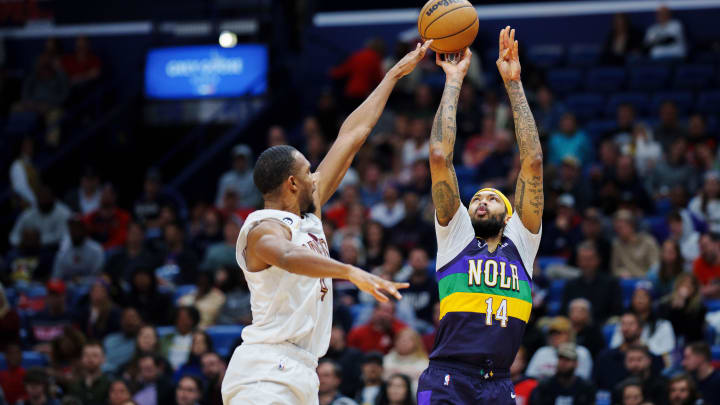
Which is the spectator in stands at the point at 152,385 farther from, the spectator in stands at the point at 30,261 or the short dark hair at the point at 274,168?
the short dark hair at the point at 274,168

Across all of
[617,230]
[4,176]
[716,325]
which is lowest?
[716,325]

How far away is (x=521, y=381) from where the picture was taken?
388 inches

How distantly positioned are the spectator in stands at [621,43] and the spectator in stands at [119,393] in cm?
876

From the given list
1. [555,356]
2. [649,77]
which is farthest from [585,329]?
[649,77]

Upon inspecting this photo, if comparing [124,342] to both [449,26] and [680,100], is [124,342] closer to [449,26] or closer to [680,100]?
[449,26]

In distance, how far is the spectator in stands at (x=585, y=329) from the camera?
10.3 m

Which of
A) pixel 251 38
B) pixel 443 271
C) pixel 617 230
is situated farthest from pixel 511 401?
pixel 251 38

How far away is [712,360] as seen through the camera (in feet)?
32.9

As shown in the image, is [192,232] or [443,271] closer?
[443,271]

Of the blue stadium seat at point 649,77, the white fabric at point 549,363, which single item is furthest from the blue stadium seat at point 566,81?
the white fabric at point 549,363

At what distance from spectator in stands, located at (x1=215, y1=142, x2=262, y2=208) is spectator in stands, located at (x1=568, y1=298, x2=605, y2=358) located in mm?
5701

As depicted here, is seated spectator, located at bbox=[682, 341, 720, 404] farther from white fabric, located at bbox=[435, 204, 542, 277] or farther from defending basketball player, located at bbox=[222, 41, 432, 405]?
defending basketball player, located at bbox=[222, 41, 432, 405]

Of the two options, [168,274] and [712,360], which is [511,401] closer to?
[712,360]

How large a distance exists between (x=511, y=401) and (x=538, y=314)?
194 inches
